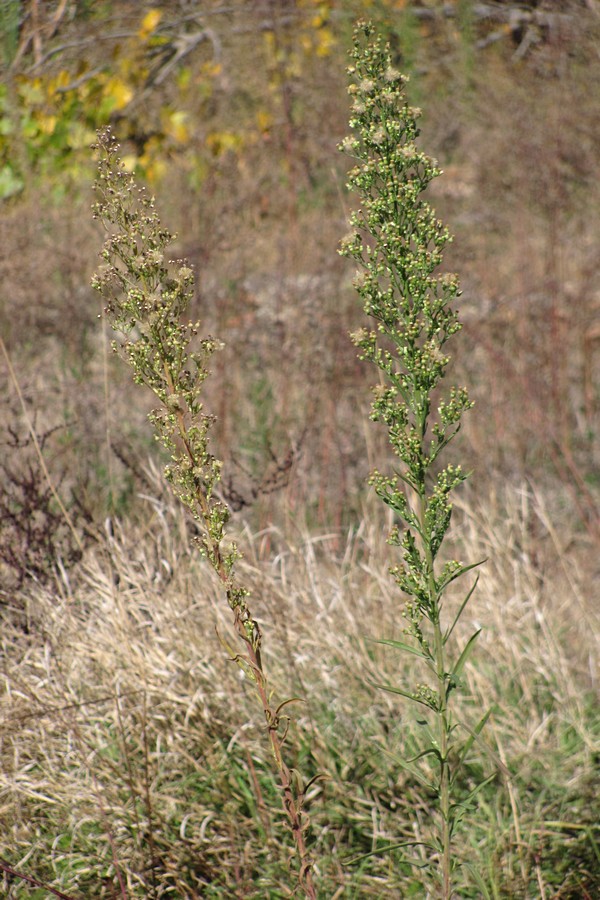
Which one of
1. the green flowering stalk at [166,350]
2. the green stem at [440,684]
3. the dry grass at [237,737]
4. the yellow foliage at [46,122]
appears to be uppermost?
the yellow foliage at [46,122]

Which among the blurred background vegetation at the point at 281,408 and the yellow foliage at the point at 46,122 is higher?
the yellow foliage at the point at 46,122

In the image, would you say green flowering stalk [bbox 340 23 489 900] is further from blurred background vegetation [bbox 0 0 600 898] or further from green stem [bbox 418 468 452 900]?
blurred background vegetation [bbox 0 0 600 898]

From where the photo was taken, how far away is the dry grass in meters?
2.16

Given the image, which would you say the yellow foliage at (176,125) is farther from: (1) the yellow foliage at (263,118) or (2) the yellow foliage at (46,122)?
(2) the yellow foliage at (46,122)

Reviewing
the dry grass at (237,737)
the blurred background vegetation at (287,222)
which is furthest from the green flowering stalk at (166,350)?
the blurred background vegetation at (287,222)

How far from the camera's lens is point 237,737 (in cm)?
237

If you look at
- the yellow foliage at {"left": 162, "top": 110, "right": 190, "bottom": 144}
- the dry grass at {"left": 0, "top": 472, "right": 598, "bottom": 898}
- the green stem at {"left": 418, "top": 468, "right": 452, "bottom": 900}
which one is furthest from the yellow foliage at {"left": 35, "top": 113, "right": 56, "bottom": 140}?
the green stem at {"left": 418, "top": 468, "right": 452, "bottom": 900}

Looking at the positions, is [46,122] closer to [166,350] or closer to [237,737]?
[237,737]

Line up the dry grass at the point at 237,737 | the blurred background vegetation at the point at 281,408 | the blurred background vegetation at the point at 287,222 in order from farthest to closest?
the blurred background vegetation at the point at 287,222 → the blurred background vegetation at the point at 281,408 → the dry grass at the point at 237,737

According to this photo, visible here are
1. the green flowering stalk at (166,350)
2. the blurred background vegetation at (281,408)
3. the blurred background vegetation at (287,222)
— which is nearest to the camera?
the green flowering stalk at (166,350)

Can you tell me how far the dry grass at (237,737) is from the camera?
2.16 metres

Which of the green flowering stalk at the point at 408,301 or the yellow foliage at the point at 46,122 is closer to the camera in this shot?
the green flowering stalk at the point at 408,301

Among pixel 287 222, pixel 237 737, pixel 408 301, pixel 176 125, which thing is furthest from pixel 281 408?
pixel 176 125

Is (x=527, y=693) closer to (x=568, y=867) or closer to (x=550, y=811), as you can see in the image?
(x=550, y=811)
